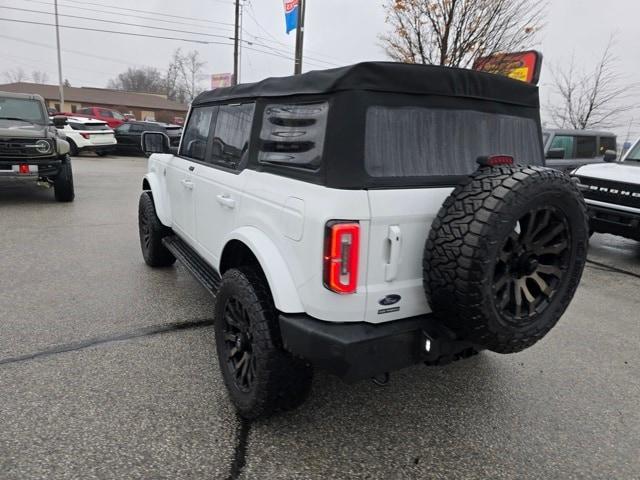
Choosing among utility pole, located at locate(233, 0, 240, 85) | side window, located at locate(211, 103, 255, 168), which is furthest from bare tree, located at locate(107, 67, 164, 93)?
side window, located at locate(211, 103, 255, 168)

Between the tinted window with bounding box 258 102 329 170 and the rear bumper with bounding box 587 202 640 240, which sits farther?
the rear bumper with bounding box 587 202 640 240

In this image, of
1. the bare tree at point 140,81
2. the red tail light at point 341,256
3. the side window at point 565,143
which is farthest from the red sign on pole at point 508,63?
the bare tree at point 140,81

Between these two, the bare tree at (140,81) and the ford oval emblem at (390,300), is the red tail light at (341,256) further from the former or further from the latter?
the bare tree at (140,81)

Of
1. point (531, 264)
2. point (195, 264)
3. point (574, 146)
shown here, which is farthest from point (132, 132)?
point (531, 264)

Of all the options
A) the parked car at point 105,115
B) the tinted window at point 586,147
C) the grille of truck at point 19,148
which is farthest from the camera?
the parked car at point 105,115

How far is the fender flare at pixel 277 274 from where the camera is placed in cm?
213

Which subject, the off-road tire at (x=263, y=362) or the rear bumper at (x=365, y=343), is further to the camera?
the off-road tire at (x=263, y=362)

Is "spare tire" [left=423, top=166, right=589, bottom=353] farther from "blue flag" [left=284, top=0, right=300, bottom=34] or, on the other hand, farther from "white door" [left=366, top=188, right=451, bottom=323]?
"blue flag" [left=284, top=0, right=300, bottom=34]

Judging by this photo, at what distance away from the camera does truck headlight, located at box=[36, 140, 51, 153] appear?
8008 mm

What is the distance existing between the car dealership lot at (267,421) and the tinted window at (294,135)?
1.45m

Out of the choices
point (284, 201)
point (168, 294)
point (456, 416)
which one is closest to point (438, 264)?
point (284, 201)

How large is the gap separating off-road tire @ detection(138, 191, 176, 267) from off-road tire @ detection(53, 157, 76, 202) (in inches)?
174

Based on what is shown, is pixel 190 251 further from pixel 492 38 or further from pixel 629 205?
pixel 492 38

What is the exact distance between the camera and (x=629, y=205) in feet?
19.3
